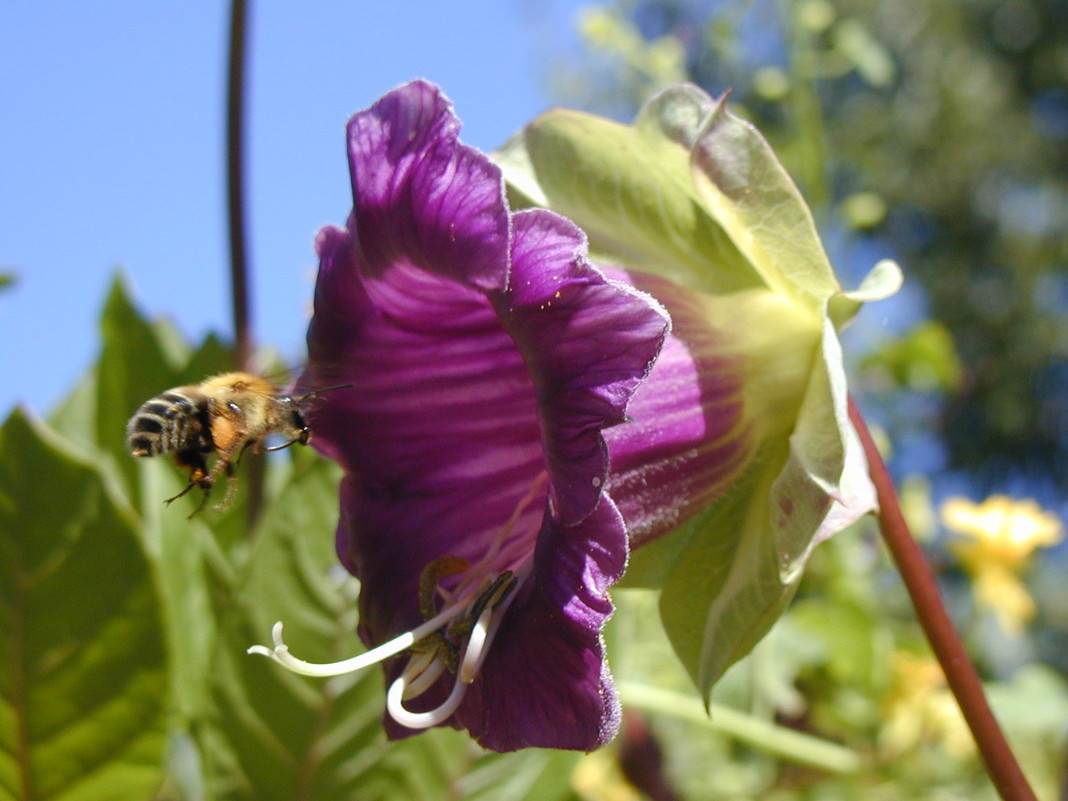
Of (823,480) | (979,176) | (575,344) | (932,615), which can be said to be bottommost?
(979,176)

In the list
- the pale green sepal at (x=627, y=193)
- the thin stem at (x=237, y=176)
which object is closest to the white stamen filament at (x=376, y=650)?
the pale green sepal at (x=627, y=193)

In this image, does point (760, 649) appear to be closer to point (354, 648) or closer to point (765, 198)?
point (354, 648)

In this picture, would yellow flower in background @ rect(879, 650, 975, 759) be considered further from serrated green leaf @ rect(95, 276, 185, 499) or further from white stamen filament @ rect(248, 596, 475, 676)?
white stamen filament @ rect(248, 596, 475, 676)

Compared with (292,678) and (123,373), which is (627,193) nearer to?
(292,678)

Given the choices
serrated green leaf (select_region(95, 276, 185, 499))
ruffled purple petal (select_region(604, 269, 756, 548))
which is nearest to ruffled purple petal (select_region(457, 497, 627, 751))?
ruffled purple petal (select_region(604, 269, 756, 548))

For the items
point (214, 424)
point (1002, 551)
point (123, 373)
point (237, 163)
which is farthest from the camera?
point (1002, 551)

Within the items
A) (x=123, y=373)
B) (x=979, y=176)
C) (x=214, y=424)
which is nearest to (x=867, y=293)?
(x=214, y=424)

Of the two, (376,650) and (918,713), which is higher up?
(376,650)

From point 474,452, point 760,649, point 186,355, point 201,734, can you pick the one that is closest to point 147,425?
point 474,452
